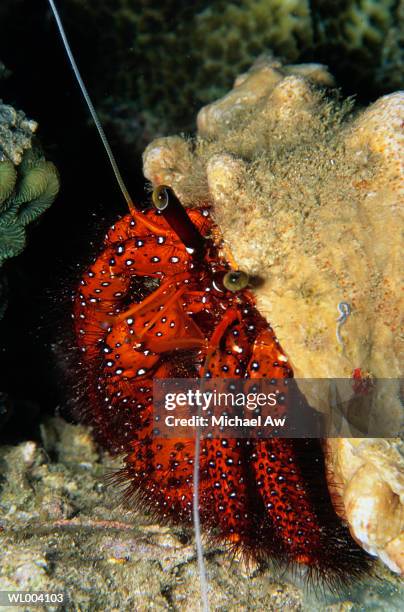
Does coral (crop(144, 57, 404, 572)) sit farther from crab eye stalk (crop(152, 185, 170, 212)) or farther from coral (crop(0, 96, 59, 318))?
coral (crop(0, 96, 59, 318))

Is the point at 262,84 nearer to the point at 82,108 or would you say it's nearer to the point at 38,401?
the point at 82,108

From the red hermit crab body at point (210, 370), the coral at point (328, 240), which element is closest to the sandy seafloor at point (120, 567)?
the red hermit crab body at point (210, 370)

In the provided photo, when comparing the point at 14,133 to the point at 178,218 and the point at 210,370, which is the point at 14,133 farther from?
the point at 210,370

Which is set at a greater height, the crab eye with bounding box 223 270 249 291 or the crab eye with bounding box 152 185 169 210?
the crab eye with bounding box 152 185 169 210

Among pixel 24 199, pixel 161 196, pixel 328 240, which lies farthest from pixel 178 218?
pixel 24 199

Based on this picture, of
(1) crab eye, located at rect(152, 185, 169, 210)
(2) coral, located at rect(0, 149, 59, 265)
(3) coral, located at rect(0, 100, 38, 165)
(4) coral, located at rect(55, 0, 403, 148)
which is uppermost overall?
(4) coral, located at rect(55, 0, 403, 148)

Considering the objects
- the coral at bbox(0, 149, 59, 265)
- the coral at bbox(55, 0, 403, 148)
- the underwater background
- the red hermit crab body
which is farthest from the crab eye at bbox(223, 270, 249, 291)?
the coral at bbox(55, 0, 403, 148)

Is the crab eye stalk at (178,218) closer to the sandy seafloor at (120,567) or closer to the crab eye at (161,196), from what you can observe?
the crab eye at (161,196)

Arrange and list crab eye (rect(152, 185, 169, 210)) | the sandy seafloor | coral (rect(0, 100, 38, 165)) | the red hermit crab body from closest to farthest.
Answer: crab eye (rect(152, 185, 169, 210)) → the sandy seafloor → the red hermit crab body → coral (rect(0, 100, 38, 165))

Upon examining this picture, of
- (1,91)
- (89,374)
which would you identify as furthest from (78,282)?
(1,91)
